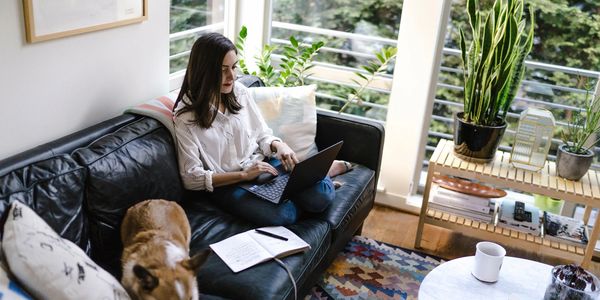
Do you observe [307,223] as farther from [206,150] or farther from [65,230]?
[65,230]

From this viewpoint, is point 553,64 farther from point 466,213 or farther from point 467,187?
point 466,213

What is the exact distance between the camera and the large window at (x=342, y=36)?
3.34m

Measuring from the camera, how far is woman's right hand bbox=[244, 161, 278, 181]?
93.7 inches

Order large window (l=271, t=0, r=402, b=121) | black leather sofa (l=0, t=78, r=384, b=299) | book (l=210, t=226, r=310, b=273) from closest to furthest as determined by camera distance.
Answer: black leather sofa (l=0, t=78, r=384, b=299), book (l=210, t=226, r=310, b=273), large window (l=271, t=0, r=402, b=121)

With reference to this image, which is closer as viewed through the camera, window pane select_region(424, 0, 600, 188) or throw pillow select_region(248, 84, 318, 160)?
throw pillow select_region(248, 84, 318, 160)

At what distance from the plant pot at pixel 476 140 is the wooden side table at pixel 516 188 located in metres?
0.04

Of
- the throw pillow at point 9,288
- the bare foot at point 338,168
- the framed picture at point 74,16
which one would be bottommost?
the bare foot at point 338,168

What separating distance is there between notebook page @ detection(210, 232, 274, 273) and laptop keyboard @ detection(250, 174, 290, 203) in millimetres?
248

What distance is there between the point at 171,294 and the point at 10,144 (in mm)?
851

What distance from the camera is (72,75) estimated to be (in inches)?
83.1

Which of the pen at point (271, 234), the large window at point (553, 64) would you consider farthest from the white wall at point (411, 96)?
the pen at point (271, 234)

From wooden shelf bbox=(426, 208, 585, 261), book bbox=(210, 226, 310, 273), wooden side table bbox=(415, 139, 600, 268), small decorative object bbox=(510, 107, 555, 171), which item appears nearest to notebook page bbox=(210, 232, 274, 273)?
book bbox=(210, 226, 310, 273)

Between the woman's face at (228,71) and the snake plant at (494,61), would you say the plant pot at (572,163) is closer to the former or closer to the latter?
the snake plant at (494,61)

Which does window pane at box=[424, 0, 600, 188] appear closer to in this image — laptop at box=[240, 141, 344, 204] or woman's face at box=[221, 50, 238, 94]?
laptop at box=[240, 141, 344, 204]
